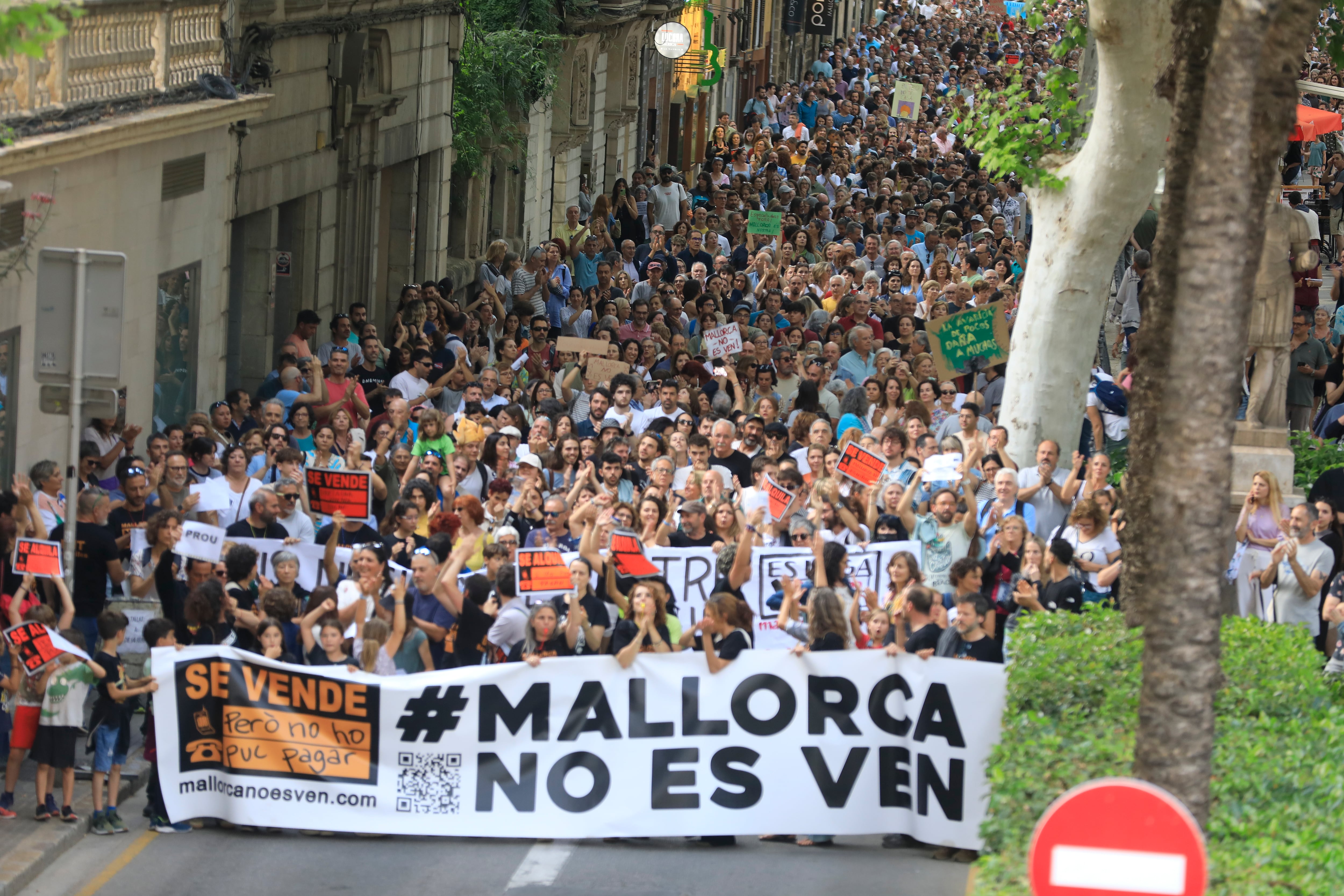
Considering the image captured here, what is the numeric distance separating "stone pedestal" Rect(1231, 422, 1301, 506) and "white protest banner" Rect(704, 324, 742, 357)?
5.32m

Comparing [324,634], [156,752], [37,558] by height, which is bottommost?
[156,752]

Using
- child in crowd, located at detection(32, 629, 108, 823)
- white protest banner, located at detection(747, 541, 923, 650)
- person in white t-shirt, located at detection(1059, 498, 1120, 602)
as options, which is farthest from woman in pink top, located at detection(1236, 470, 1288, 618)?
child in crowd, located at detection(32, 629, 108, 823)

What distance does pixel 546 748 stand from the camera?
425 inches

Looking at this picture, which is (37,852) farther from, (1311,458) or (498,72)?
(498,72)

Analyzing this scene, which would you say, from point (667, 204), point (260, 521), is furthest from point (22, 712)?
point (667, 204)

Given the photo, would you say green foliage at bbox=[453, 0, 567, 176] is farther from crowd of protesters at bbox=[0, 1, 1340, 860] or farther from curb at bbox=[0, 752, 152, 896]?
curb at bbox=[0, 752, 152, 896]

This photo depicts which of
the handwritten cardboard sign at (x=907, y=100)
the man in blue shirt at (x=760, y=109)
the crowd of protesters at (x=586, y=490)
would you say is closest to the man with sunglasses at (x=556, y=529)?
the crowd of protesters at (x=586, y=490)

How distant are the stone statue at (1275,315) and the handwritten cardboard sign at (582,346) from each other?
601 centimetres

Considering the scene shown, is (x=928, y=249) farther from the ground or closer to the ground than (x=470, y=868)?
farther from the ground

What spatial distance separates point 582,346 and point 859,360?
2.68m

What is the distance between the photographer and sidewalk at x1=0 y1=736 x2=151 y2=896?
394 inches

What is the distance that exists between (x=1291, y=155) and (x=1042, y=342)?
79.2 feet

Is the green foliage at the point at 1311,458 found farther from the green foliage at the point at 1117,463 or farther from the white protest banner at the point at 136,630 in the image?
the white protest banner at the point at 136,630

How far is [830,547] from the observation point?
12125mm
